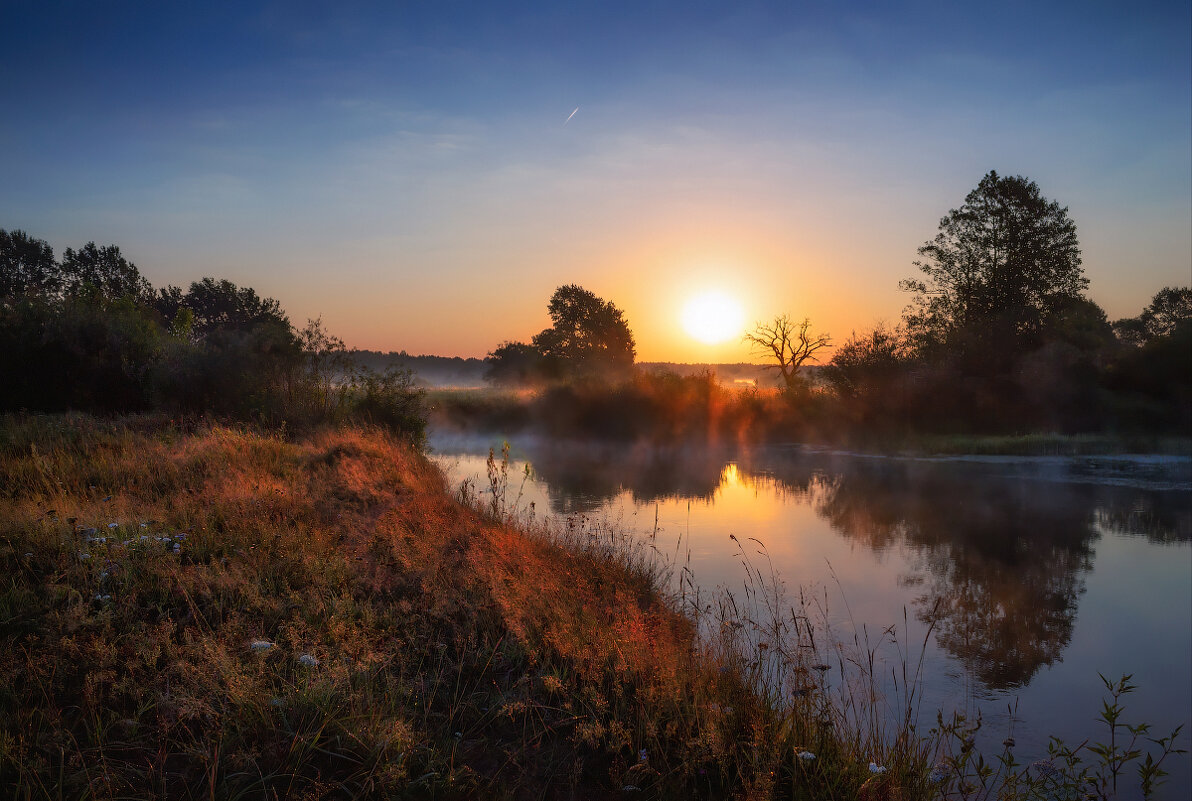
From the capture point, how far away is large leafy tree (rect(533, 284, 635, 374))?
186ft

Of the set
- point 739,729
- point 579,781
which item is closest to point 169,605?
point 579,781

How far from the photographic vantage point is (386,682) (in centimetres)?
436

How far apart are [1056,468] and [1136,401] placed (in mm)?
7284

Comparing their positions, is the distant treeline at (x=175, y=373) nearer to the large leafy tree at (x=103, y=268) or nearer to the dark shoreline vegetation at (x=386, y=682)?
the dark shoreline vegetation at (x=386, y=682)

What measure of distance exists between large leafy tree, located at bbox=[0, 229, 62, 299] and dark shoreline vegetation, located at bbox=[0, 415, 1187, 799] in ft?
157

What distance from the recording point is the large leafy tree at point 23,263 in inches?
1734

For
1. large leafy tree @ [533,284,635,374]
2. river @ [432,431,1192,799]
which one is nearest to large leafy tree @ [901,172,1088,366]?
river @ [432,431,1192,799]

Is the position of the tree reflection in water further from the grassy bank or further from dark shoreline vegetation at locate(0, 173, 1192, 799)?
the grassy bank

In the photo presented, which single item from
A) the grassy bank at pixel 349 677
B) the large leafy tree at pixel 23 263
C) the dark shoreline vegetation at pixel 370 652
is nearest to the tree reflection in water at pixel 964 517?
the dark shoreline vegetation at pixel 370 652

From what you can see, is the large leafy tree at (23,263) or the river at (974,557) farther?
the large leafy tree at (23,263)

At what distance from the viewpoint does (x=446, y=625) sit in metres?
5.56

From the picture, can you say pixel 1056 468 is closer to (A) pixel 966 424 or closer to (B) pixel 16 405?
(A) pixel 966 424

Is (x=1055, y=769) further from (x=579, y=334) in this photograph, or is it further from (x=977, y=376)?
(x=579, y=334)

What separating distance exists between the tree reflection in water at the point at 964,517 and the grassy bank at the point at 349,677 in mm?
2560
